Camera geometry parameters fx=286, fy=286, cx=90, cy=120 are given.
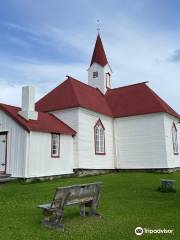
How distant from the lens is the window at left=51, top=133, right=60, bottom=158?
1964 centimetres

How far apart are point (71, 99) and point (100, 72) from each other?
9095 millimetres

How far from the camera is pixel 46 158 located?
1878 centimetres

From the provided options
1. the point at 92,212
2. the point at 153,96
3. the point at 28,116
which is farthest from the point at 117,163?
the point at 92,212

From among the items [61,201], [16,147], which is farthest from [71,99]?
[61,201]

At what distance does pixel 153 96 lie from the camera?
86.1ft

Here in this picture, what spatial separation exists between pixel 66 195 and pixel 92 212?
1605mm

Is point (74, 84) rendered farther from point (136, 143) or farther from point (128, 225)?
point (128, 225)

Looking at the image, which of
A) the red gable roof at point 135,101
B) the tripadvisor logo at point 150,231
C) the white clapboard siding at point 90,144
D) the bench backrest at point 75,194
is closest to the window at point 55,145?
the white clapboard siding at point 90,144

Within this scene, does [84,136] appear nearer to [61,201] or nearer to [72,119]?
[72,119]

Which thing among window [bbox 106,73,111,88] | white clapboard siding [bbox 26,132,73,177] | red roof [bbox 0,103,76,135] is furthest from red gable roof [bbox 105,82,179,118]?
white clapboard siding [bbox 26,132,73,177]

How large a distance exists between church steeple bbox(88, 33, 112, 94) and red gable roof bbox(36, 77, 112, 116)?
334 centimetres

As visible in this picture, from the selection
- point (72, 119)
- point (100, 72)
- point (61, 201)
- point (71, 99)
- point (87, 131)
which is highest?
point (100, 72)

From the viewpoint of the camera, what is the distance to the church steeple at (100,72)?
3070cm

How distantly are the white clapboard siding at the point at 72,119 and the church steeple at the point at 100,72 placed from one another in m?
8.42
